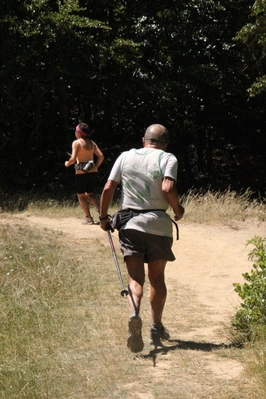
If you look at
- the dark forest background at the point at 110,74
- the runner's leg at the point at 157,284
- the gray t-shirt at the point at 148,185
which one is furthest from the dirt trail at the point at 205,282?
the dark forest background at the point at 110,74

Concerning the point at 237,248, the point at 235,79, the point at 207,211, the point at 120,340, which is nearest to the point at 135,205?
the point at 120,340

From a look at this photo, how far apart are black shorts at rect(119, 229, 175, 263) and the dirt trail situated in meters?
0.80

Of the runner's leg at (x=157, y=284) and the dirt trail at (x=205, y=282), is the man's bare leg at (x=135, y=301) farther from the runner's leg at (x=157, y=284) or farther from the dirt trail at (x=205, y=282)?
the dirt trail at (x=205, y=282)

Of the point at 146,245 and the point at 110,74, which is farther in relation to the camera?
the point at 110,74

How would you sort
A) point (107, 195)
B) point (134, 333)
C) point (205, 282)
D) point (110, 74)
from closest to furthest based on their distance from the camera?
point (134, 333) → point (107, 195) → point (205, 282) → point (110, 74)

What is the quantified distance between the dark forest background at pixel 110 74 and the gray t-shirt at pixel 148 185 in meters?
11.4

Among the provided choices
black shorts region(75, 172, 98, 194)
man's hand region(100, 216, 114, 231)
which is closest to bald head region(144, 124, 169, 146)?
man's hand region(100, 216, 114, 231)

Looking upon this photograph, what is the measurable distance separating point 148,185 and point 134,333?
3.84 ft

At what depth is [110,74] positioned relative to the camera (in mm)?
19156

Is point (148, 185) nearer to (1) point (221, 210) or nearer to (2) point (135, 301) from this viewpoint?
(2) point (135, 301)

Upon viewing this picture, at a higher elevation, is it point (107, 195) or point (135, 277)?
point (107, 195)

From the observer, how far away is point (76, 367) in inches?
219

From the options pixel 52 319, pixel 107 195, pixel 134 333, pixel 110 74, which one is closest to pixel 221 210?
pixel 52 319

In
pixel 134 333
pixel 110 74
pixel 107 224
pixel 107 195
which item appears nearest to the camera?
pixel 134 333
